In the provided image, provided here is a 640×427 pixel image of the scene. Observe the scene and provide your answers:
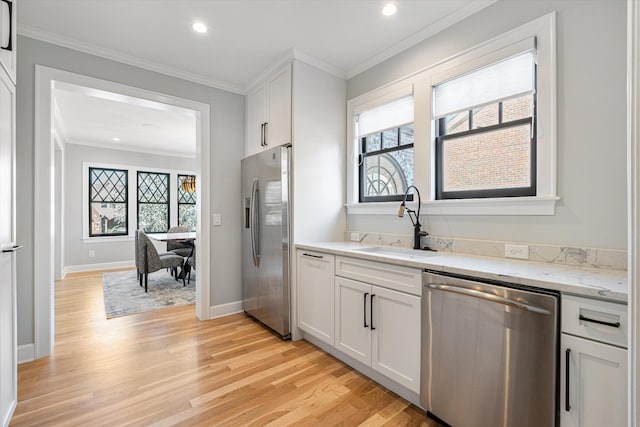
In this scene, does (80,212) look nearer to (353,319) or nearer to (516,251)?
(353,319)

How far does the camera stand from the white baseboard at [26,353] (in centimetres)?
233

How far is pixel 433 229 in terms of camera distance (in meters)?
2.38

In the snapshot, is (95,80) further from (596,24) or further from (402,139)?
(596,24)

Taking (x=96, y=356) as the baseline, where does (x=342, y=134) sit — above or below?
above

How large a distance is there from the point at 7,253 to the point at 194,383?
52.7 inches

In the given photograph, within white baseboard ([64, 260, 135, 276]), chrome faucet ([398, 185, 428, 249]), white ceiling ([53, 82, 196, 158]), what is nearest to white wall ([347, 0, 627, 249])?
chrome faucet ([398, 185, 428, 249])

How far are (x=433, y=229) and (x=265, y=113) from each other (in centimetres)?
209

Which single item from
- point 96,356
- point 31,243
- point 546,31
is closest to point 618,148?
point 546,31

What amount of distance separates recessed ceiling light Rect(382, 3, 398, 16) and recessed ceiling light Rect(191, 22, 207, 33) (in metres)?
1.41

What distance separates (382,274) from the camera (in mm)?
1962

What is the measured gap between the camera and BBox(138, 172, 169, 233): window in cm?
679

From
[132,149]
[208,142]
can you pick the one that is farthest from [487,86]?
[132,149]

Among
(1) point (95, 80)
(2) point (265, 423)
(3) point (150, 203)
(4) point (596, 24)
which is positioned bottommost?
(2) point (265, 423)

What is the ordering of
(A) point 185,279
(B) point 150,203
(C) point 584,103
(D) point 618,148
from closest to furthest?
(D) point 618,148, (C) point 584,103, (A) point 185,279, (B) point 150,203
